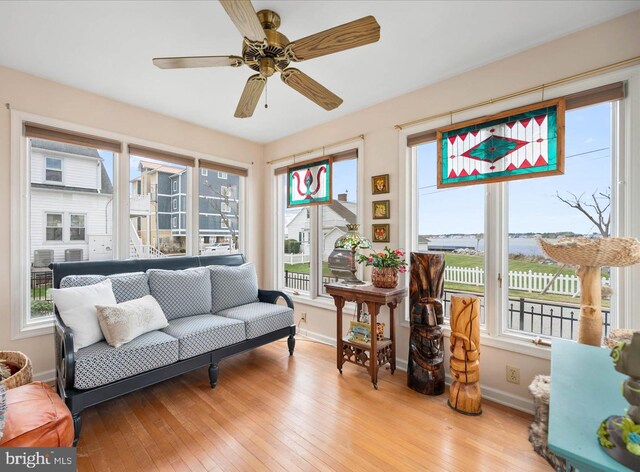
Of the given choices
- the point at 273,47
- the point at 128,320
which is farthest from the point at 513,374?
the point at 128,320

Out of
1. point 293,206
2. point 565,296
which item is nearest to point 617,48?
point 565,296

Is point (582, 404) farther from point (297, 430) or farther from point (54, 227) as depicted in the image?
point (54, 227)

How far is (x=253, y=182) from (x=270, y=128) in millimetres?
842

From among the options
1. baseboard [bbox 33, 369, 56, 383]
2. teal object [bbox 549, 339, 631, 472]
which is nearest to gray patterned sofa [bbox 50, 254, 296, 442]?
baseboard [bbox 33, 369, 56, 383]

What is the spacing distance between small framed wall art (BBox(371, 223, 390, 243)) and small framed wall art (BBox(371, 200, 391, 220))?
85 mm

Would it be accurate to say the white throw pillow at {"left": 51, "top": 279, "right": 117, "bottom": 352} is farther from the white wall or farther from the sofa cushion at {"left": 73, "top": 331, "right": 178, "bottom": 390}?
the white wall

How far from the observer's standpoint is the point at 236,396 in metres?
2.40

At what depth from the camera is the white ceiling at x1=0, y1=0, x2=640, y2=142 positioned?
1.81 metres

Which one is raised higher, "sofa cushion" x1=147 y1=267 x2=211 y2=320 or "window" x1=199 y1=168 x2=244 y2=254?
"window" x1=199 y1=168 x2=244 y2=254

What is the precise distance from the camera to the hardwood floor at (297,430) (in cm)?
168

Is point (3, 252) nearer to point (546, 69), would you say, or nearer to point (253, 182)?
point (253, 182)

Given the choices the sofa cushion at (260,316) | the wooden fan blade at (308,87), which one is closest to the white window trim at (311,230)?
the sofa cushion at (260,316)

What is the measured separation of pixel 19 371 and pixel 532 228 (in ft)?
12.3

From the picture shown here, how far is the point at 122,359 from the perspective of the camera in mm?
2035
